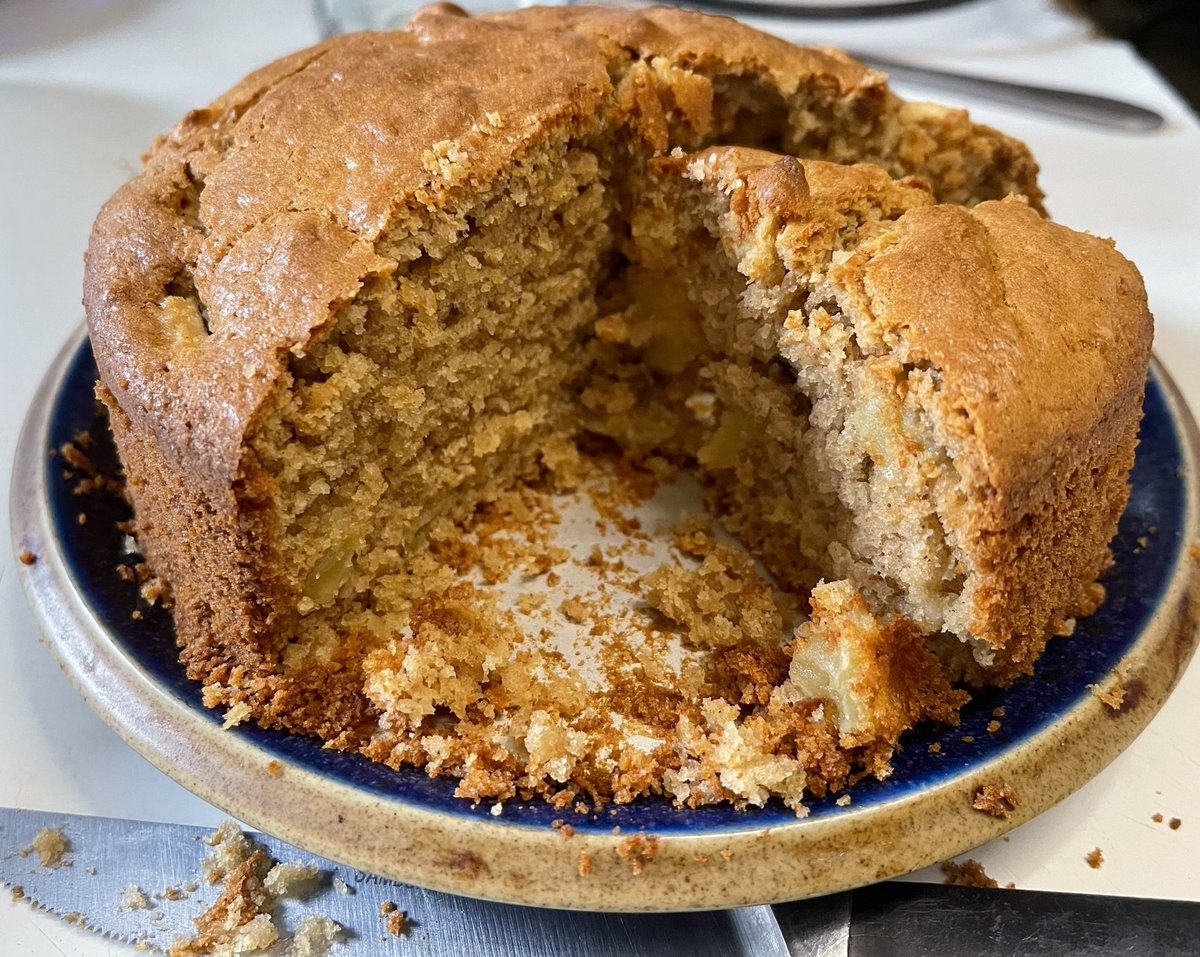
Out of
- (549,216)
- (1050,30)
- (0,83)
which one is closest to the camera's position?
(549,216)

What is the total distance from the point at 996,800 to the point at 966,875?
0.50ft

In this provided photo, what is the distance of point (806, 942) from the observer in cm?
131

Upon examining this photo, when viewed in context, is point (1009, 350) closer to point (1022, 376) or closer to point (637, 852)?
point (1022, 376)

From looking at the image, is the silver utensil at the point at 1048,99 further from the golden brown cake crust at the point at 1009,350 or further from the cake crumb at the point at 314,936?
the cake crumb at the point at 314,936

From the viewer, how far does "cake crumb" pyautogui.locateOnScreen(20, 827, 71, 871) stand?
4.69 feet

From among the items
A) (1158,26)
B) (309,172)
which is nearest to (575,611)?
(309,172)

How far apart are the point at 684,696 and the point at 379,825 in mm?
550

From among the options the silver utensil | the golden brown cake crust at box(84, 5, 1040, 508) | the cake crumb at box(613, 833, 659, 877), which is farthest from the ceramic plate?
the silver utensil

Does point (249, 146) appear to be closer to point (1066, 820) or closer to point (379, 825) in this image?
point (379, 825)

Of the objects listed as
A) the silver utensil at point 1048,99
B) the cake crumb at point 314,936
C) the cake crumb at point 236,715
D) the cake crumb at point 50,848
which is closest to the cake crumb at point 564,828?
the cake crumb at point 314,936

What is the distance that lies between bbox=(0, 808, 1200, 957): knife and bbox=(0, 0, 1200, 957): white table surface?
51mm

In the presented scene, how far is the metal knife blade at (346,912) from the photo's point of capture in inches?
54.2

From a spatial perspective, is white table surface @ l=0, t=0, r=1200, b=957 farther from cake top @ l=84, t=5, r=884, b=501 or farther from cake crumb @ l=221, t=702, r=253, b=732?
cake top @ l=84, t=5, r=884, b=501

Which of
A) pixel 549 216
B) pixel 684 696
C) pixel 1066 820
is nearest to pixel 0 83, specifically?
pixel 549 216
